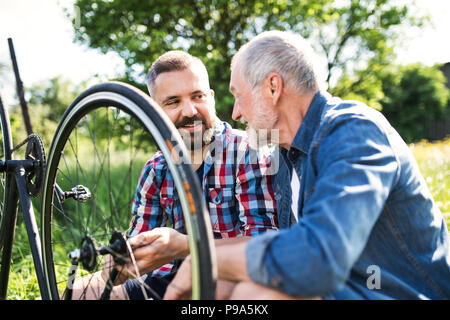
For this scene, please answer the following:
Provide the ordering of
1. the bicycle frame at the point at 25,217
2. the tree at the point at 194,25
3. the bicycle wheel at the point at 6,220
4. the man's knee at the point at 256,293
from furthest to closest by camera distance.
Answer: the tree at the point at 194,25, the bicycle wheel at the point at 6,220, the bicycle frame at the point at 25,217, the man's knee at the point at 256,293

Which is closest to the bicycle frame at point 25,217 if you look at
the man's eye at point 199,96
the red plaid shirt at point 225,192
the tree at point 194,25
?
the red plaid shirt at point 225,192

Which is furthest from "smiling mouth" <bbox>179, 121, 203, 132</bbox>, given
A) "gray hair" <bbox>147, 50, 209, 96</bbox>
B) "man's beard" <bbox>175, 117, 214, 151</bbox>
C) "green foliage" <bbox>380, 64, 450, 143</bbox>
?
"green foliage" <bbox>380, 64, 450, 143</bbox>

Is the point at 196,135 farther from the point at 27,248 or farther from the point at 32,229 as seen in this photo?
the point at 27,248

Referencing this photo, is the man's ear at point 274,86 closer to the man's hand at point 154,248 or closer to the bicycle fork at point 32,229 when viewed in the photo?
the man's hand at point 154,248

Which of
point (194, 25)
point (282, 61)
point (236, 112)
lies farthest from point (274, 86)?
point (194, 25)

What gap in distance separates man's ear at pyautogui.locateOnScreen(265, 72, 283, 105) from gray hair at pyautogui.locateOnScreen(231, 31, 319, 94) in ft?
0.05

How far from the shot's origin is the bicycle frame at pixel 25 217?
1.72 meters

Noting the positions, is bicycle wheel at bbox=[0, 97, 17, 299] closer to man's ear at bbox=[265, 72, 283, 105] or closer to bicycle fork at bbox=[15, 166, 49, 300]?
bicycle fork at bbox=[15, 166, 49, 300]

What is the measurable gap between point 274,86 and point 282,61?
0.09m

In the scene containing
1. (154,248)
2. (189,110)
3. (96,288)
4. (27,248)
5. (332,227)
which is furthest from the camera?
(27,248)

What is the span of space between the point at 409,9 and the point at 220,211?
9494mm

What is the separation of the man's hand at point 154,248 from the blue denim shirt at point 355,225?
547mm

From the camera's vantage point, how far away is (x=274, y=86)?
4.73 feet

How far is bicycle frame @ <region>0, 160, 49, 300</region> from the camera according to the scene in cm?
172
